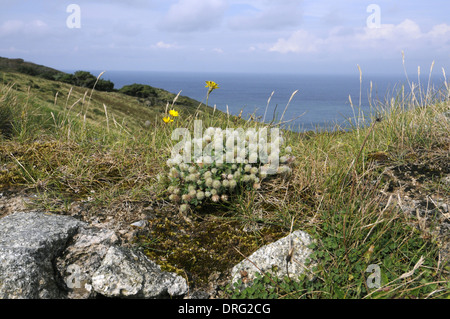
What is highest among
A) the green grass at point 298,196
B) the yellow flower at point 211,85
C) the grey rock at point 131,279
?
the yellow flower at point 211,85

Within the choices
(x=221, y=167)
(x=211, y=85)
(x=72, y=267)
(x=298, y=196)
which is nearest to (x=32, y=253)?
(x=72, y=267)

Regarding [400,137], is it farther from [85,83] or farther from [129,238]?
[85,83]

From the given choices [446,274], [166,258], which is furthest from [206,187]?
[446,274]

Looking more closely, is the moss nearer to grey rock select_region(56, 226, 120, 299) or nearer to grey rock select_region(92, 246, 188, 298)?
grey rock select_region(92, 246, 188, 298)

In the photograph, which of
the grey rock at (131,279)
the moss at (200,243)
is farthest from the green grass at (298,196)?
the grey rock at (131,279)

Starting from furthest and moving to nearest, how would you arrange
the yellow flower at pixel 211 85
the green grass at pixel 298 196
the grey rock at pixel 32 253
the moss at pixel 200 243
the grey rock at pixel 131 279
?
the yellow flower at pixel 211 85, the moss at pixel 200 243, the green grass at pixel 298 196, the grey rock at pixel 131 279, the grey rock at pixel 32 253

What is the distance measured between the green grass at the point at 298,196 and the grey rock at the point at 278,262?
0.28ft

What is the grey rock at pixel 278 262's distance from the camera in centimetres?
288

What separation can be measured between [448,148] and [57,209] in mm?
4521

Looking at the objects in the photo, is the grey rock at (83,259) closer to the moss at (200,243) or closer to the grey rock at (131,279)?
the grey rock at (131,279)

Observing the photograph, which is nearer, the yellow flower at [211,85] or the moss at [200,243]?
the moss at [200,243]

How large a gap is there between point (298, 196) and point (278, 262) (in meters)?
0.82

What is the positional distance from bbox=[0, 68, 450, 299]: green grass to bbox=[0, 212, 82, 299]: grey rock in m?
0.39

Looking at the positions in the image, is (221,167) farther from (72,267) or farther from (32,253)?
(32,253)
